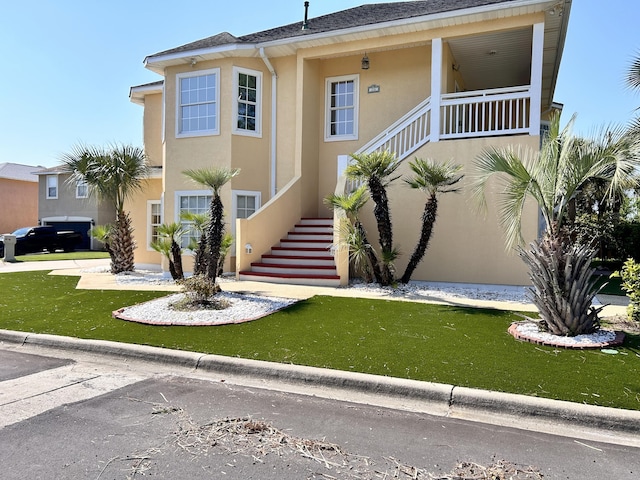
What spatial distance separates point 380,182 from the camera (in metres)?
10.0

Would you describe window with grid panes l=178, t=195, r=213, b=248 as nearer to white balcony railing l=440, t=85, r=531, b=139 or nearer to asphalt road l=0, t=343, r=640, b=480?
white balcony railing l=440, t=85, r=531, b=139

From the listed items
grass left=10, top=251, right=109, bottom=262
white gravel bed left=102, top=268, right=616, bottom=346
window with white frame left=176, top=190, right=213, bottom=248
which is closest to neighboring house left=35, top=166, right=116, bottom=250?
grass left=10, top=251, right=109, bottom=262

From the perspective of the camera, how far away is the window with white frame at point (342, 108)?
14.2 metres

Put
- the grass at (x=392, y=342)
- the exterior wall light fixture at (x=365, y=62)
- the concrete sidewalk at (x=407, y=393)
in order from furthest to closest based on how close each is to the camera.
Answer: the exterior wall light fixture at (x=365, y=62) → the grass at (x=392, y=342) → the concrete sidewalk at (x=407, y=393)

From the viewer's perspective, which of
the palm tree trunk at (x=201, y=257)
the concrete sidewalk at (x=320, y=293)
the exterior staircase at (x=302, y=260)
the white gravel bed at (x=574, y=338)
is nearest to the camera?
the white gravel bed at (x=574, y=338)

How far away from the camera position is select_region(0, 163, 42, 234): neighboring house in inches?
1339

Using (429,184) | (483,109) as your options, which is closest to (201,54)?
(429,184)

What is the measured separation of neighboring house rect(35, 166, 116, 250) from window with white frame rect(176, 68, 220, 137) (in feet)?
51.7

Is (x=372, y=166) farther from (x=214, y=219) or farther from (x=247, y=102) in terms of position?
(x=247, y=102)

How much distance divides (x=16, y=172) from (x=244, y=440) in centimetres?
3911

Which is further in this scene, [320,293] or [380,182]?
[380,182]

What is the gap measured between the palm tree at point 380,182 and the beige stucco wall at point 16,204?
1316 inches

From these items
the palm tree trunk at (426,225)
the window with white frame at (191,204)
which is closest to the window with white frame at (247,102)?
the window with white frame at (191,204)

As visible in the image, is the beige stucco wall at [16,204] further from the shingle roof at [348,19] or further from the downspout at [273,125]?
the downspout at [273,125]
